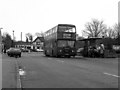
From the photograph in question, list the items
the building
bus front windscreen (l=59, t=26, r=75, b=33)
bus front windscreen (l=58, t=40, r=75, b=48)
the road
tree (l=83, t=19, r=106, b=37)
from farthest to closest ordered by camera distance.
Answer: the building, tree (l=83, t=19, r=106, b=37), bus front windscreen (l=58, t=40, r=75, b=48), bus front windscreen (l=59, t=26, r=75, b=33), the road

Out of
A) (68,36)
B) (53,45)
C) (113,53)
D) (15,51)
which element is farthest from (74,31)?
(15,51)

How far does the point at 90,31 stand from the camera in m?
110

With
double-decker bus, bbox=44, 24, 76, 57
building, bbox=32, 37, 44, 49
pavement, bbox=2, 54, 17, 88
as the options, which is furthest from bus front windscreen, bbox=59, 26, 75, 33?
building, bbox=32, 37, 44, 49

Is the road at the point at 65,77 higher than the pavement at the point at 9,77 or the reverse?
higher

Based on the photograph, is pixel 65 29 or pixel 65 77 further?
pixel 65 29

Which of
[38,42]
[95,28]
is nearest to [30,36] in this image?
[38,42]

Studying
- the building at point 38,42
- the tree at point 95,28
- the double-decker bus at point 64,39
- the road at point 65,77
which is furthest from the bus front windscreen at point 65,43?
the building at point 38,42

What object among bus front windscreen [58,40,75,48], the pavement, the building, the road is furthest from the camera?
the building

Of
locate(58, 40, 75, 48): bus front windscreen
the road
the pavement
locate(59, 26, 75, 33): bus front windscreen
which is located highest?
locate(59, 26, 75, 33): bus front windscreen

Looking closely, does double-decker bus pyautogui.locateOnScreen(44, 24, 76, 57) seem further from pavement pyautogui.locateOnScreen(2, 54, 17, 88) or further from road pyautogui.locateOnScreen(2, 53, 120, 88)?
road pyautogui.locateOnScreen(2, 53, 120, 88)

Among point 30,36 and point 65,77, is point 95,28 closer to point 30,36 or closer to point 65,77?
point 30,36

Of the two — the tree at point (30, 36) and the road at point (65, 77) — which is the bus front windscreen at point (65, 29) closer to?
the road at point (65, 77)

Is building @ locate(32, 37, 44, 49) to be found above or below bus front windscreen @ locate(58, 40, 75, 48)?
above

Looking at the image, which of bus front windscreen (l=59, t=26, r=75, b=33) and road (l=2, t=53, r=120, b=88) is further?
bus front windscreen (l=59, t=26, r=75, b=33)
